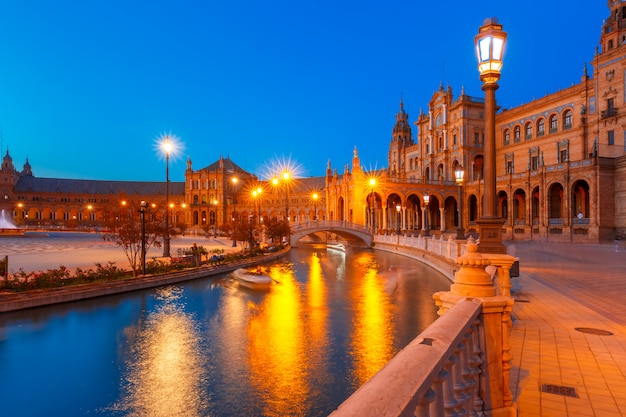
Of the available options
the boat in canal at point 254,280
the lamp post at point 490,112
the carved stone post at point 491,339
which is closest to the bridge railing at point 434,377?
the carved stone post at point 491,339

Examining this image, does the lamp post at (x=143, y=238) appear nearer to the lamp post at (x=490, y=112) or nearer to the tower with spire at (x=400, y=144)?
the lamp post at (x=490, y=112)

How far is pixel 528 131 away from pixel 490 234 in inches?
2304

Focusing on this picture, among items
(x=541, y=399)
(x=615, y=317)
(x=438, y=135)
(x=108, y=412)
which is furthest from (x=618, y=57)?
(x=108, y=412)

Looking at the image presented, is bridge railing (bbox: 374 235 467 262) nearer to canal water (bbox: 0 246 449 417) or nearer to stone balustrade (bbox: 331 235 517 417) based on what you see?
canal water (bbox: 0 246 449 417)

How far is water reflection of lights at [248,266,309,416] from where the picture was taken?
350 inches

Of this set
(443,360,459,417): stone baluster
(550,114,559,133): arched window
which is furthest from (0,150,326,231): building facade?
(443,360,459,417): stone baluster

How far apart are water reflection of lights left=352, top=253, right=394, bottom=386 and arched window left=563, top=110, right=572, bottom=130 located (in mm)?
44133

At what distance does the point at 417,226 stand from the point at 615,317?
2330 inches

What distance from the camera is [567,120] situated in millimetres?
54625

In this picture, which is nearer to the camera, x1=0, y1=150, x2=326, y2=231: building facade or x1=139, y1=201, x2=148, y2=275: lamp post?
x1=139, y1=201, x2=148, y2=275: lamp post

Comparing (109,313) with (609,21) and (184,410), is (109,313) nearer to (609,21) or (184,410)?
(184,410)

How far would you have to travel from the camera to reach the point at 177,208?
11581cm

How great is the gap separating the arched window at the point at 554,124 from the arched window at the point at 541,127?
0.98m

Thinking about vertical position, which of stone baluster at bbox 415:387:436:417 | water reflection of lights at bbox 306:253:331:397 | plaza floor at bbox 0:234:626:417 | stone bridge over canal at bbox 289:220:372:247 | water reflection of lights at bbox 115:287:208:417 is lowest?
water reflection of lights at bbox 115:287:208:417
